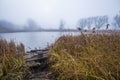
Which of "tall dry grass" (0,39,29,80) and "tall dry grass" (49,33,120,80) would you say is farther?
"tall dry grass" (0,39,29,80)

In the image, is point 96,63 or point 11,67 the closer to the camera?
point 96,63

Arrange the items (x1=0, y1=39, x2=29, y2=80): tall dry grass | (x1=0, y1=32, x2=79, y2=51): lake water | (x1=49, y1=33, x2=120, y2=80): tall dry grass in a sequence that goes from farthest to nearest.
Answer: (x1=0, y1=32, x2=79, y2=51): lake water, (x1=0, y1=39, x2=29, y2=80): tall dry grass, (x1=49, y1=33, x2=120, y2=80): tall dry grass

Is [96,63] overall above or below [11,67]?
above

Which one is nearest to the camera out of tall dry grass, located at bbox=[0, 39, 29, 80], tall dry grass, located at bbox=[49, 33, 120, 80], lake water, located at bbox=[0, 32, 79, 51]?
tall dry grass, located at bbox=[49, 33, 120, 80]

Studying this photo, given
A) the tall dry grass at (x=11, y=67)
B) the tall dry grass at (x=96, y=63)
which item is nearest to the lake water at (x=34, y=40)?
the tall dry grass at (x=11, y=67)

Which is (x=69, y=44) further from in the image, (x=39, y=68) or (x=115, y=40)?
(x=115, y=40)

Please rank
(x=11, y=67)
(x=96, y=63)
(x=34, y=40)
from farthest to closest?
(x=34, y=40) → (x=11, y=67) → (x=96, y=63)

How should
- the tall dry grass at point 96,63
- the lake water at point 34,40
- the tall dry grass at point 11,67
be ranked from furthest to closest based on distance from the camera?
1. the lake water at point 34,40
2. the tall dry grass at point 11,67
3. the tall dry grass at point 96,63

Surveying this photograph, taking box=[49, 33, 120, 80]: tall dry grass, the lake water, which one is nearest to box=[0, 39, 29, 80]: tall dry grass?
box=[49, 33, 120, 80]: tall dry grass

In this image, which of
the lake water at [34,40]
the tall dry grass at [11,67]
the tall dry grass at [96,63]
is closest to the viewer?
the tall dry grass at [96,63]

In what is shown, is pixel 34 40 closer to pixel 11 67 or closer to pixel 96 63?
pixel 11 67

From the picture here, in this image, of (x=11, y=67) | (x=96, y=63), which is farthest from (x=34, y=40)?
(x=96, y=63)

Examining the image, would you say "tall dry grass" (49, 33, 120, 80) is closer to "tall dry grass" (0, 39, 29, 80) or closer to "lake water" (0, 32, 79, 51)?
"tall dry grass" (0, 39, 29, 80)

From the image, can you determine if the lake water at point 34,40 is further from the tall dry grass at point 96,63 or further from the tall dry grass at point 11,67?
the tall dry grass at point 96,63
